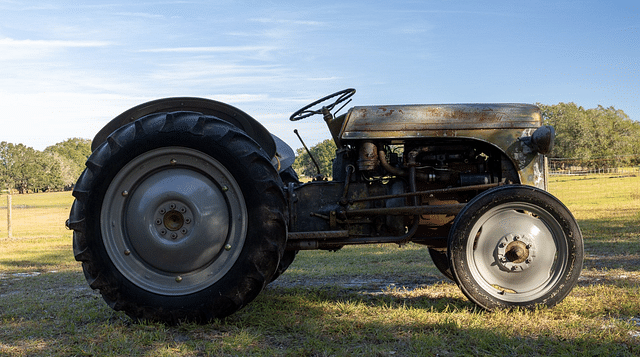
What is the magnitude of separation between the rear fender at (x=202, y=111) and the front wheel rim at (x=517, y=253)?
1.93 m

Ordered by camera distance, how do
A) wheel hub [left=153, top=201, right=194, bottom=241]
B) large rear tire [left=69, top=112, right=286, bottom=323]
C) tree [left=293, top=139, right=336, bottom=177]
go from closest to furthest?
1. large rear tire [left=69, top=112, right=286, bottom=323]
2. wheel hub [left=153, top=201, right=194, bottom=241]
3. tree [left=293, top=139, right=336, bottom=177]

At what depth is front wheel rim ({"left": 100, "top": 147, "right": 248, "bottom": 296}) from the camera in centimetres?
389

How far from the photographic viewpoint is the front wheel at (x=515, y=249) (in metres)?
4.04

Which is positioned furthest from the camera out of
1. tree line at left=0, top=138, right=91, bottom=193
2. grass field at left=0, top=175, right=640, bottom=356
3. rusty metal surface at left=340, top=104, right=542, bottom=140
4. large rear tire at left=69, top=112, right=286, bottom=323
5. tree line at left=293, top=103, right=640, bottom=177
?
tree line at left=0, top=138, right=91, bottom=193

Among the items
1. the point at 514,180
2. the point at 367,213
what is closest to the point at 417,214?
the point at 367,213

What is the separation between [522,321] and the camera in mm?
3738

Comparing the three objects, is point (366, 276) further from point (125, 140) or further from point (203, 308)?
point (125, 140)

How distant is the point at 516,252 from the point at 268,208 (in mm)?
2001

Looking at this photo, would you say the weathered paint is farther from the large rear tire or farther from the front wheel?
the large rear tire

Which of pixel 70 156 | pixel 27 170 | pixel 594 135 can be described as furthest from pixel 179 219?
pixel 70 156

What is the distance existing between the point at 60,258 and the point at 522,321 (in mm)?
8915

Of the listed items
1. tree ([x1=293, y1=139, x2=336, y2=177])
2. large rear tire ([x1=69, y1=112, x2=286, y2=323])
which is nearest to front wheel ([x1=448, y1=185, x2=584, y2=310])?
large rear tire ([x1=69, y1=112, x2=286, y2=323])

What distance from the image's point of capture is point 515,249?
411 cm

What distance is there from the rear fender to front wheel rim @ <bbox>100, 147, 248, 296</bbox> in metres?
0.61
